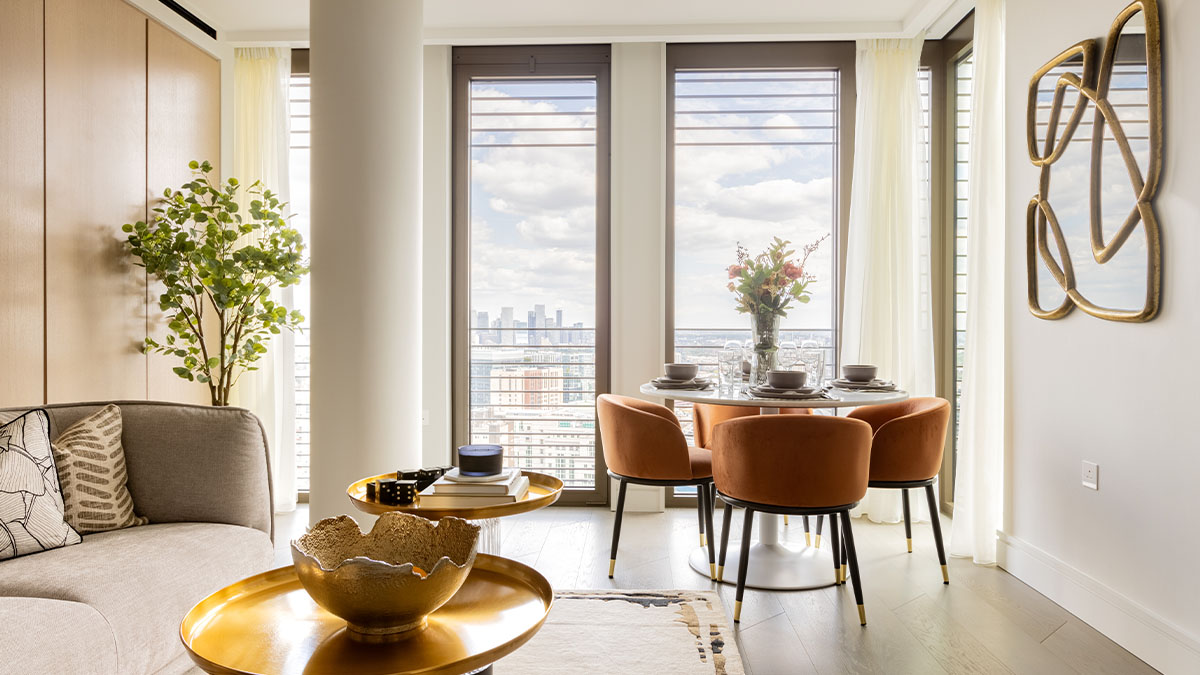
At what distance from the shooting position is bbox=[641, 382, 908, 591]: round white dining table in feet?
9.77

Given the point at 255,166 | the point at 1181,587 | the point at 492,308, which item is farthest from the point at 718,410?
the point at 255,166

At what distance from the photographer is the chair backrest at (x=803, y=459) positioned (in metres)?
2.76

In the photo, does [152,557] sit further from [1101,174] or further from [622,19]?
[622,19]

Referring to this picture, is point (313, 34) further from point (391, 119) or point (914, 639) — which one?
point (914, 639)

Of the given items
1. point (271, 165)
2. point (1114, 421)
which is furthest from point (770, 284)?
point (271, 165)

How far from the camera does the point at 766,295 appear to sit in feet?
11.1

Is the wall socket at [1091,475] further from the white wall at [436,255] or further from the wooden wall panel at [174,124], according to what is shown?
the wooden wall panel at [174,124]

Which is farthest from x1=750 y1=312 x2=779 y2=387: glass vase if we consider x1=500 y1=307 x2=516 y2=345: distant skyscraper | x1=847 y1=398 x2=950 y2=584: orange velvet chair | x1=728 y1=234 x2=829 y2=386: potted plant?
x1=500 y1=307 x2=516 y2=345: distant skyscraper

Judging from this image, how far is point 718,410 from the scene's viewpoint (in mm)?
3811

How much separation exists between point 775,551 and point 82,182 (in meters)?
3.35

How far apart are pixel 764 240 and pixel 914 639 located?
2.51 meters

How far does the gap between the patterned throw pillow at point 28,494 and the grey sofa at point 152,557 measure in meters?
0.05

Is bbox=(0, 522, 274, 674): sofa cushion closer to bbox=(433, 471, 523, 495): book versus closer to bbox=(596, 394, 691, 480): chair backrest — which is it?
bbox=(433, 471, 523, 495): book

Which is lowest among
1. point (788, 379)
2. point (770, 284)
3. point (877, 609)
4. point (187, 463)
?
point (877, 609)
